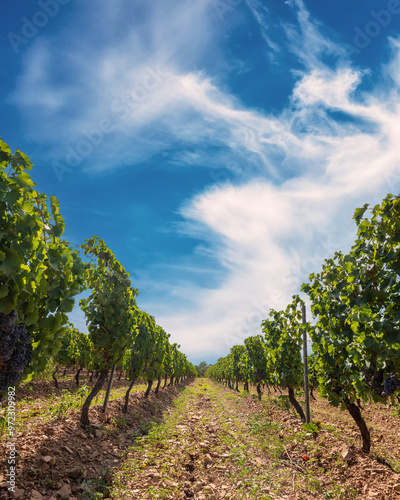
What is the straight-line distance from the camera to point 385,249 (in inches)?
209

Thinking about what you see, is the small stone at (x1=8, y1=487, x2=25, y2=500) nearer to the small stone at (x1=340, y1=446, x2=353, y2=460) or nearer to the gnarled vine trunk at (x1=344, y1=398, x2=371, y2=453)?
the small stone at (x1=340, y1=446, x2=353, y2=460)

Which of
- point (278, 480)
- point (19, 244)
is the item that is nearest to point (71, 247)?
point (19, 244)

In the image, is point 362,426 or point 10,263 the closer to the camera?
point 10,263

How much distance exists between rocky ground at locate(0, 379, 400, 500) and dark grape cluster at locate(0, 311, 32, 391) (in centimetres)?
213

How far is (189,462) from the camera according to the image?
7840 mm

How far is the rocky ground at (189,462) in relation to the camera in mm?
5805

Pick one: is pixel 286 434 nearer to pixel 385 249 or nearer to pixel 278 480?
pixel 278 480

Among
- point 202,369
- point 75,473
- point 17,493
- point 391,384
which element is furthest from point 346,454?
point 202,369

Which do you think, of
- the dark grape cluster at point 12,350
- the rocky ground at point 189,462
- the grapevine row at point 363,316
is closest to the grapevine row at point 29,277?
the dark grape cluster at point 12,350

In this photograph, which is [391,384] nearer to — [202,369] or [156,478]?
[156,478]

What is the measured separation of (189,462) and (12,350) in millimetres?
6444

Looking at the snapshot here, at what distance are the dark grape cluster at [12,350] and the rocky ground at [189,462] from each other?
2132mm

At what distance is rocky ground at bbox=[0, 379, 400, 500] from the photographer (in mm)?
5805

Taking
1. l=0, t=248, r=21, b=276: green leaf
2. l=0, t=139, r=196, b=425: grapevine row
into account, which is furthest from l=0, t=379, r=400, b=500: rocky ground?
l=0, t=248, r=21, b=276: green leaf
